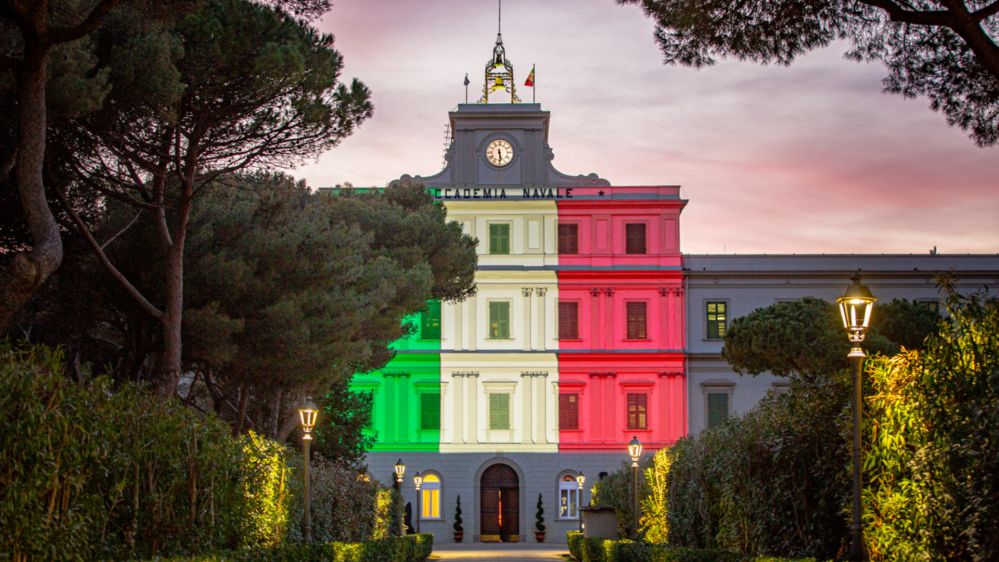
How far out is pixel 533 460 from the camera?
41.8 m

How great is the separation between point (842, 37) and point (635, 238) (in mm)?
31180

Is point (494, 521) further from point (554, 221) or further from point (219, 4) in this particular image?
point (219, 4)

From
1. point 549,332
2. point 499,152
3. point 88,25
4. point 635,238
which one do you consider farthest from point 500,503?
point 88,25

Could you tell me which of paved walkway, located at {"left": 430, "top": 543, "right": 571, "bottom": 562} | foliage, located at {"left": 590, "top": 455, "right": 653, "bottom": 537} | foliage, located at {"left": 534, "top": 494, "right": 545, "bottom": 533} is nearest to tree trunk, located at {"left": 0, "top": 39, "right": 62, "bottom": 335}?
foliage, located at {"left": 590, "top": 455, "right": 653, "bottom": 537}

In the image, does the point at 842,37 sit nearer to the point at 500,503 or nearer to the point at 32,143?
the point at 32,143

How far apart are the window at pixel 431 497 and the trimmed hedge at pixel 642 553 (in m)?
13.1

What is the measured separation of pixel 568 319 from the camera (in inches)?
1682

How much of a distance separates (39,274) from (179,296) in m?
5.55

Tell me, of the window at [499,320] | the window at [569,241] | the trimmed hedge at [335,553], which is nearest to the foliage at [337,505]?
the trimmed hedge at [335,553]

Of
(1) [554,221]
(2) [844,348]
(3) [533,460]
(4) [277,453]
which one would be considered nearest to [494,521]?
(3) [533,460]

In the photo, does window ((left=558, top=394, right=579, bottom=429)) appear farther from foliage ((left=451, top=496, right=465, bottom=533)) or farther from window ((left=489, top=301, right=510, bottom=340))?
foliage ((left=451, top=496, right=465, bottom=533))

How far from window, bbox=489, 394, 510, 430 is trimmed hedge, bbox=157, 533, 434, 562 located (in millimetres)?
12200

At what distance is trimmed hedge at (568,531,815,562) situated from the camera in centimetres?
1346

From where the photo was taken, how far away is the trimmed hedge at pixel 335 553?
13081mm
